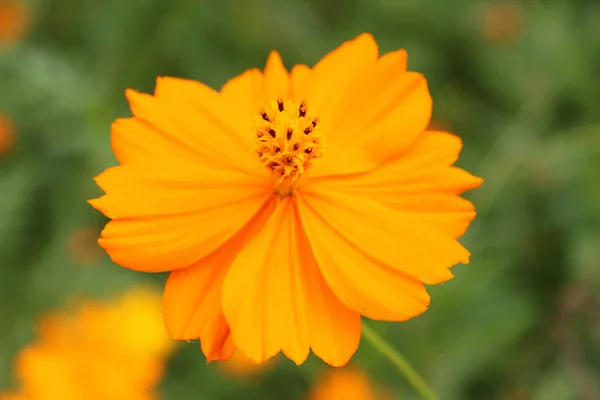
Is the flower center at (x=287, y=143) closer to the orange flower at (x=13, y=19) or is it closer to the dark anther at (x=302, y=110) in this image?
the dark anther at (x=302, y=110)

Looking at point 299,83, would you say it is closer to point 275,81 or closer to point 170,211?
point 275,81

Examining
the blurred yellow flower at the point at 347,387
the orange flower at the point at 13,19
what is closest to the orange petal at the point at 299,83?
the blurred yellow flower at the point at 347,387

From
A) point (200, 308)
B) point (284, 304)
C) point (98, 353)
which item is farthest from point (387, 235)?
point (98, 353)

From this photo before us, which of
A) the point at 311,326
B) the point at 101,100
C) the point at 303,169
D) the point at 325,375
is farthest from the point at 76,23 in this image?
the point at 311,326

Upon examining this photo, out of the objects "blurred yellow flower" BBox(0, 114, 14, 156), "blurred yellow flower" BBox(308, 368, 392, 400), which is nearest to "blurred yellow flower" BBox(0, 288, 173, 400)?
"blurred yellow flower" BBox(308, 368, 392, 400)

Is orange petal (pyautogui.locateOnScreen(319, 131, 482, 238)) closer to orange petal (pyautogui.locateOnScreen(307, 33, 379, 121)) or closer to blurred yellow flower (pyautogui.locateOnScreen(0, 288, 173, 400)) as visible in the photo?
orange petal (pyautogui.locateOnScreen(307, 33, 379, 121))
